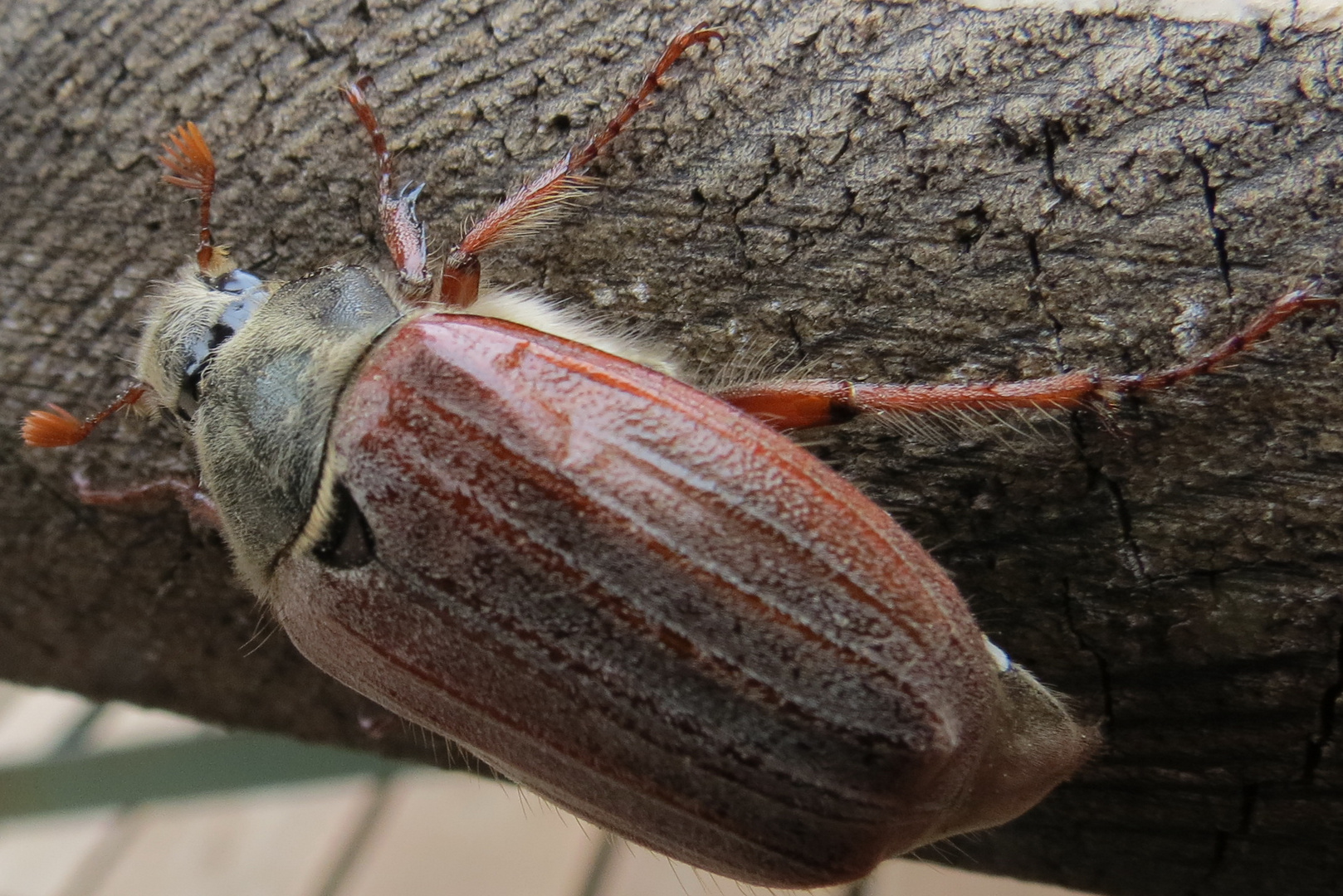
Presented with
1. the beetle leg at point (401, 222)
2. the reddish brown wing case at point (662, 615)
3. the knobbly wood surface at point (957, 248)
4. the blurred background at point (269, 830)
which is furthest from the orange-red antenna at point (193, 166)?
the blurred background at point (269, 830)

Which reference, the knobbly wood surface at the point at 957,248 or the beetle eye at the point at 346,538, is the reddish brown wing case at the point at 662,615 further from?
the knobbly wood surface at the point at 957,248

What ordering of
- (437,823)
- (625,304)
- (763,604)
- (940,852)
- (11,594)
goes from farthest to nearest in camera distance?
(437,823)
(11,594)
(940,852)
(625,304)
(763,604)

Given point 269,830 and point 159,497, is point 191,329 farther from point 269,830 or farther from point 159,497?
point 269,830

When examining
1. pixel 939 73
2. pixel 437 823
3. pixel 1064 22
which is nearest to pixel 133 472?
pixel 939 73

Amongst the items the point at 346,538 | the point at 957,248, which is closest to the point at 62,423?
the point at 346,538

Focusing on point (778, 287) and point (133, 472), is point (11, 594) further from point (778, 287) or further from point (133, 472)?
point (778, 287)
